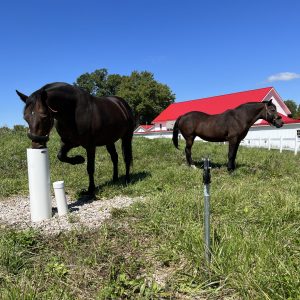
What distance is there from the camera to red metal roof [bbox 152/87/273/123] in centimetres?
4094

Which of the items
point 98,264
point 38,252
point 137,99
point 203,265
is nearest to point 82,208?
point 38,252

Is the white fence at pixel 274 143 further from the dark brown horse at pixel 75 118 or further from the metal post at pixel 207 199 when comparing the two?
the metal post at pixel 207 199

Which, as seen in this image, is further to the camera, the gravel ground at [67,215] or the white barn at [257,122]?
the white barn at [257,122]

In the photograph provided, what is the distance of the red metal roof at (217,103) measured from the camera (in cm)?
4094

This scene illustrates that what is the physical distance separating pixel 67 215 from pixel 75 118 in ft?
5.51

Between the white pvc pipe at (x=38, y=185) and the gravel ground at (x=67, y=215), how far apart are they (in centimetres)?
14

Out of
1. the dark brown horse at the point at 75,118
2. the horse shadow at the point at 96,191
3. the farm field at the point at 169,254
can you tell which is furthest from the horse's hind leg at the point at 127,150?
the farm field at the point at 169,254

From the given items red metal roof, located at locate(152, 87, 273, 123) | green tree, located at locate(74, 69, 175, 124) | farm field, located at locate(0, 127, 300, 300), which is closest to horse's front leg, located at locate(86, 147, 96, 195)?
farm field, located at locate(0, 127, 300, 300)

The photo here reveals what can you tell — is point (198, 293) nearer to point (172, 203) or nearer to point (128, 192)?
point (172, 203)

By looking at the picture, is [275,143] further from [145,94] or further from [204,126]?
[145,94]

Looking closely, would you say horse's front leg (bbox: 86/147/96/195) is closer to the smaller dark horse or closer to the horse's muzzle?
the horse's muzzle

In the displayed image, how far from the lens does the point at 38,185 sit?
188 inches

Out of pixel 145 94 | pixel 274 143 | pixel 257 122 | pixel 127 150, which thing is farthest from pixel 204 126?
pixel 145 94

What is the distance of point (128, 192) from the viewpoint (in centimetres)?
645
